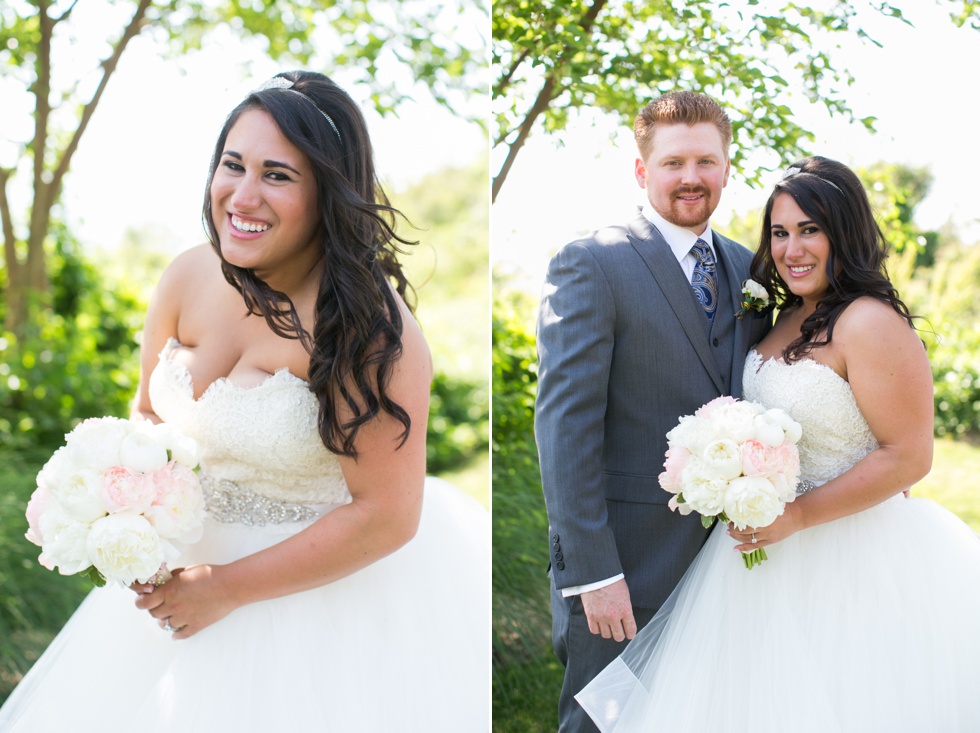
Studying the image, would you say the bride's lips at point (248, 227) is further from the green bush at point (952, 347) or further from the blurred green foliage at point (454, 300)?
the green bush at point (952, 347)

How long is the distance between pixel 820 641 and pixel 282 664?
5.07ft

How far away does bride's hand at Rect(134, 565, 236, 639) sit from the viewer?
225cm

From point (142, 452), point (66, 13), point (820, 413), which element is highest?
point (66, 13)

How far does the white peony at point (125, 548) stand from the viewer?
201 cm

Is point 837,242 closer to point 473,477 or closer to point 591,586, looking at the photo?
point 591,586

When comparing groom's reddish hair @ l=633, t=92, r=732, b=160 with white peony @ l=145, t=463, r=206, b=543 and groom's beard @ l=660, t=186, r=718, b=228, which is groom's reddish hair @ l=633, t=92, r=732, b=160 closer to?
groom's beard @ l=660, t=186, r=718, b=228

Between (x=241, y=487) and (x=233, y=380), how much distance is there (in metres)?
0.33

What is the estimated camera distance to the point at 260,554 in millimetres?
2299

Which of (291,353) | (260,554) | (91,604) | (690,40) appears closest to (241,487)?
(260,554)

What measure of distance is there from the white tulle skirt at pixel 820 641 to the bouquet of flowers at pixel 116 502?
4.50ft

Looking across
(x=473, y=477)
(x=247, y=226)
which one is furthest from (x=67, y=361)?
(x=247, y=226)

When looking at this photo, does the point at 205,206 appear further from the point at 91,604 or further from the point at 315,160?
the point at 91,604

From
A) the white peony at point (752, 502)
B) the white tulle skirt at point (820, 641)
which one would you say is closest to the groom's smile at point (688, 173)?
the white peony at point (752, 502)

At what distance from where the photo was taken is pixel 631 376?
2668 millimetres
